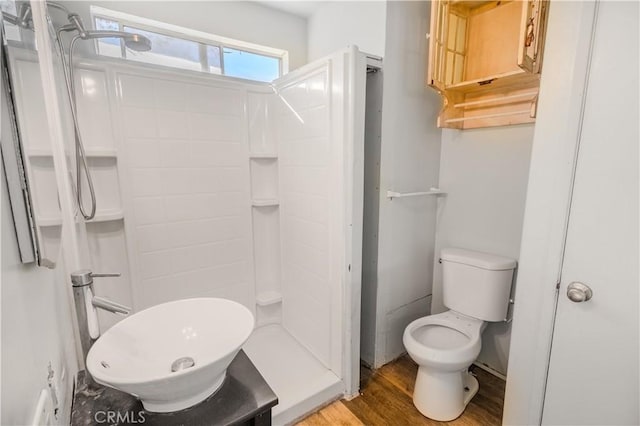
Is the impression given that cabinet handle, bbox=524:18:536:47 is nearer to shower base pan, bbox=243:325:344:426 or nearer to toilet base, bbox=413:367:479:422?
toilet base, bbox=413:367:479:422

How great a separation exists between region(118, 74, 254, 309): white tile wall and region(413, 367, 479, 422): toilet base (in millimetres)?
1361

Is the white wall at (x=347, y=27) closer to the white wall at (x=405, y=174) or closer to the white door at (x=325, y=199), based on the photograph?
the white wall at (x=405, y=174)

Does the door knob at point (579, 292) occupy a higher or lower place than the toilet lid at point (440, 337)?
higher

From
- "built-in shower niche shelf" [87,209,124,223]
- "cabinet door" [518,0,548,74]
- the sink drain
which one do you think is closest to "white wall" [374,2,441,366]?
"cabinet door" [518,0,548,74]

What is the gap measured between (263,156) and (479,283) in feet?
5.16

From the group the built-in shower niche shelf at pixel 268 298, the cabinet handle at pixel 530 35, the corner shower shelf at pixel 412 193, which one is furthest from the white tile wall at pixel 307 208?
the cabinet handle at pixel 530 35

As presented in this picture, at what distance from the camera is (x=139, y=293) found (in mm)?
1896

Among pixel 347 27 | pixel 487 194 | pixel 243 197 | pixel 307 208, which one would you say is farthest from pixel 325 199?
pixel 347 27

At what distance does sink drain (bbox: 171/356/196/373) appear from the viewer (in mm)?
938

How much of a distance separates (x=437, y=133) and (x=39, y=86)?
1.99 metres

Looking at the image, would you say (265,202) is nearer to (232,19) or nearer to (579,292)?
(232,19)

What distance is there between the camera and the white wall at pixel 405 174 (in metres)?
1.81

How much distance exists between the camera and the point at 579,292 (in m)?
1.12

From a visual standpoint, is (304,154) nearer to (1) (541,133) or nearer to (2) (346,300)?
(2) (346,300)
